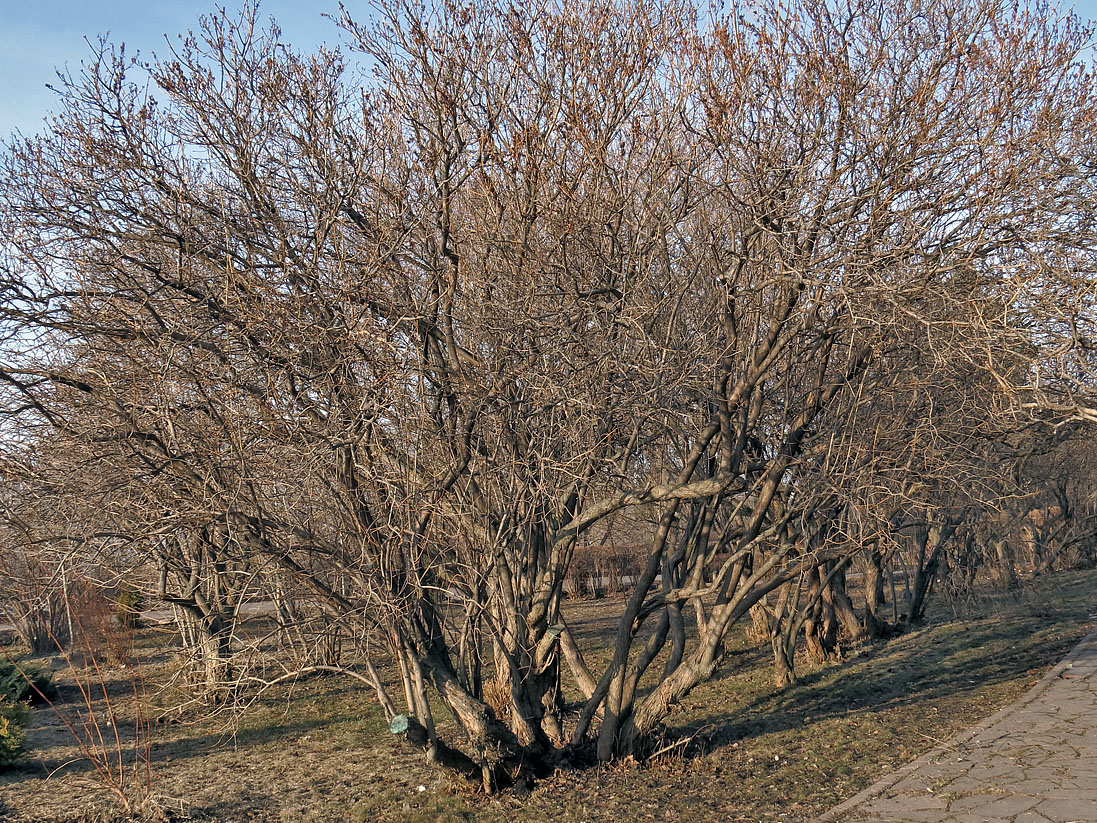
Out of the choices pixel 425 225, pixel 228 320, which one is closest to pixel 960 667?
pixel 425 225

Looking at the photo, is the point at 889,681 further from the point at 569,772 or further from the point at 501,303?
the point at 501,303

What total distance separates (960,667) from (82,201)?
1111 cm

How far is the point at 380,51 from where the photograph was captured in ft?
21.5

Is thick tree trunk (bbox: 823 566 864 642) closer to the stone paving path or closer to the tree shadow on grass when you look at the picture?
the tree shadow on grass

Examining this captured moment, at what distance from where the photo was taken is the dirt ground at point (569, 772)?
20.8 feet

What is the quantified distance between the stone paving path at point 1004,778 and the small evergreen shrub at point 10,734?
761 cm

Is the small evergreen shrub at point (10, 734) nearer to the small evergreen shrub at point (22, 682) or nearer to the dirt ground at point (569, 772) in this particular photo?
the dirt ground at point (569, 772)

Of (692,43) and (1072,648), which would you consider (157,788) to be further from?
(1072,648)

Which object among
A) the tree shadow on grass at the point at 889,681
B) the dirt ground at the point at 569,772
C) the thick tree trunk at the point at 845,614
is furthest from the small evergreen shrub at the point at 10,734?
the thick tree trunk at the point at 845,614

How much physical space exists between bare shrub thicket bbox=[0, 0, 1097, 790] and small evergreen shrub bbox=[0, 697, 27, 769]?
10.3 ft

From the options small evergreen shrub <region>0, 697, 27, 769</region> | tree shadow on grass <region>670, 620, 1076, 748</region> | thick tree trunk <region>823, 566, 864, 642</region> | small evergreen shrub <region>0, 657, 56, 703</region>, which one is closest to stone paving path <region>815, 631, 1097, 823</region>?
tree shadow on grass <region>670, 620, 1076, 748</region>

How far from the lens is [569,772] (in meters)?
6.91

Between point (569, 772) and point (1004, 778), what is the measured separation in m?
3.18

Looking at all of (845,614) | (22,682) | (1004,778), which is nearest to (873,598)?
(845,614)
